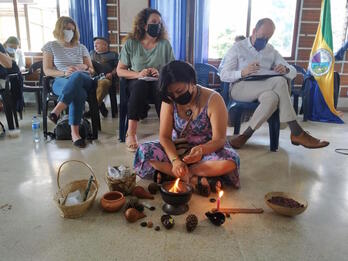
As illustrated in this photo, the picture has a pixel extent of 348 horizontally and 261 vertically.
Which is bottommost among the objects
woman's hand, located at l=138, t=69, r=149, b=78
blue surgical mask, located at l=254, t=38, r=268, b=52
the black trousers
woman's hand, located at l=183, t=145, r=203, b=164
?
woman's hand, located at l=183, t=145, r=203, b=164

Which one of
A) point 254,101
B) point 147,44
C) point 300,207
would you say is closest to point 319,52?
point 254,101

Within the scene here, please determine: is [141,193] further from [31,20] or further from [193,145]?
[31,20]

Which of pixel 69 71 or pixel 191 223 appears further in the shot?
pixel 69 71

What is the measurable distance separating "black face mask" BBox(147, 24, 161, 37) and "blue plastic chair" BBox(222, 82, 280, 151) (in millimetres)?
811

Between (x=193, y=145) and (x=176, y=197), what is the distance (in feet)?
1.64

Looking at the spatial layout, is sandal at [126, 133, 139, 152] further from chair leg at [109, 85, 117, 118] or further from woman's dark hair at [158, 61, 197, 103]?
chair leg at [109, 85, 117, 118]

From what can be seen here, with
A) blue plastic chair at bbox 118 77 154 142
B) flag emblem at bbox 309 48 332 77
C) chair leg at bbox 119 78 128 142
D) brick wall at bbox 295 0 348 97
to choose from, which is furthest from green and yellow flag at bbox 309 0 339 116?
chair leg at bbox 119 78 128 142

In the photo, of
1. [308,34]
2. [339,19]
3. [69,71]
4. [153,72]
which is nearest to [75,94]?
[69,71]

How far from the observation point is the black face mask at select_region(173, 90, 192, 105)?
5.36 feet

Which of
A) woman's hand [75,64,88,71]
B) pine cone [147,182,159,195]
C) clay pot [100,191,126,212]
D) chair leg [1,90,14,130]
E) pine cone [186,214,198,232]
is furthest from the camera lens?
chair leg [1,90,14,130]

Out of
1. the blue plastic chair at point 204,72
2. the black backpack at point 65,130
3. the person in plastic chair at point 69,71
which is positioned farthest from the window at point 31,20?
the black backpack at point 65,130

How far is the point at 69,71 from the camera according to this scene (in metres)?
2.71

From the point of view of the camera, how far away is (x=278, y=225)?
4.73 ft

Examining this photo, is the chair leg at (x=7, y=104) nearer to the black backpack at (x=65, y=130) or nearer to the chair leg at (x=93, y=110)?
the black backpack at (x=65, y=130)
